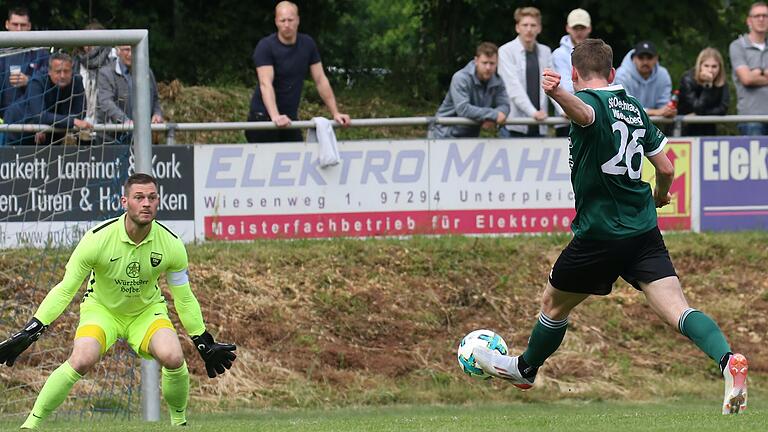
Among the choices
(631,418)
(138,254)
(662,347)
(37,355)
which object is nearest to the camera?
(631,418)

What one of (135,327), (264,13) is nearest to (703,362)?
(135,327)

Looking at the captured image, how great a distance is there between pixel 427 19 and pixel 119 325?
1213cm

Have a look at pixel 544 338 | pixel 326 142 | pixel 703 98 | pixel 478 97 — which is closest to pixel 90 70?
pixel 326 142

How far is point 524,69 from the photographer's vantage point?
14.7m

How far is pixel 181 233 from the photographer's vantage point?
14.2 m

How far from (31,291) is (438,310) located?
13.2ft

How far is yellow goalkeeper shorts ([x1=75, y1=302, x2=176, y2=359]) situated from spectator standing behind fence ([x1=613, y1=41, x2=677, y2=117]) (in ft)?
21.9

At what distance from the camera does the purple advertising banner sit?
48.6ft

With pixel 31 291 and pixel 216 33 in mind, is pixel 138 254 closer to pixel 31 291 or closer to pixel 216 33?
pixel 31 291

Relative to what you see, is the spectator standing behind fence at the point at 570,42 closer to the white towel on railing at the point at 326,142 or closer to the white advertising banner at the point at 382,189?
the white advertising banner at the point at 382,189

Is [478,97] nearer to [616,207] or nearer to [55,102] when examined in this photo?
[55,102]

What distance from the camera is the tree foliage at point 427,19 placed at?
→ 19.1 meters

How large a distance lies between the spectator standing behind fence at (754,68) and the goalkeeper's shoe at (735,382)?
7.63 meters

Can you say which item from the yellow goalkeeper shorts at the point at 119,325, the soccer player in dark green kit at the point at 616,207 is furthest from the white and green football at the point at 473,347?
the yellow goalkeeper shorts at the point at 119,325
